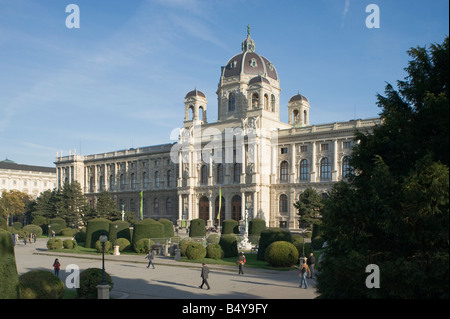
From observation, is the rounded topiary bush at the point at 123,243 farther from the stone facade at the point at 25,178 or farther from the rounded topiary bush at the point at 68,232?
the stone facade at the point at 25,178

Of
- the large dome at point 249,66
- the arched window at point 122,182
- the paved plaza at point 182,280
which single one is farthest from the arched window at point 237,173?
the paved plaza at point 182,280

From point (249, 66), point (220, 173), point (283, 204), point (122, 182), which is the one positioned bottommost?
point (283, 204)

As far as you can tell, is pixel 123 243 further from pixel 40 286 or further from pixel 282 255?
pixel 40 286

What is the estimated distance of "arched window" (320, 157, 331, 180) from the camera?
198ft

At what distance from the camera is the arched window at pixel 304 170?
6279cm

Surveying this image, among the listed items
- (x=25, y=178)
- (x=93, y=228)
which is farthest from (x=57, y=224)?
(x=25, y=178)

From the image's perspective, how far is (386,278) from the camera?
10922mm

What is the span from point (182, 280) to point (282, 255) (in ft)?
23.7

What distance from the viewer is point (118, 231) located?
142 feet

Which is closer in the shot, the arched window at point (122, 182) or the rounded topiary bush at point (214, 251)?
the rounded topiary bush at point (214, 251)

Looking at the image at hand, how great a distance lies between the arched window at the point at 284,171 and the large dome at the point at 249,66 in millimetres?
15133

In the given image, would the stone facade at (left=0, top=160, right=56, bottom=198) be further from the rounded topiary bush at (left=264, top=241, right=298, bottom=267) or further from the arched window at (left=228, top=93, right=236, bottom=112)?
the rounded topiary bush at (left=264, top=241, right=298, bottom=267)
